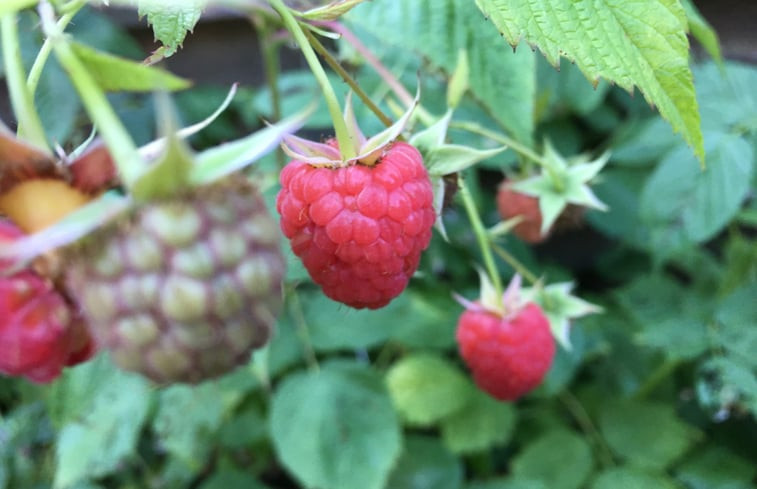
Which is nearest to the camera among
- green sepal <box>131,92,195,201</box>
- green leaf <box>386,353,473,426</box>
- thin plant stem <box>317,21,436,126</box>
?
green sepal <box>131,92,195,201</box>

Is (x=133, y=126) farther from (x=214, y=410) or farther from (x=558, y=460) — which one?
(x=558, y=460)

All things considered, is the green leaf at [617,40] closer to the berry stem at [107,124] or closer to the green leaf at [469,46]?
the green leaf at [469,46]

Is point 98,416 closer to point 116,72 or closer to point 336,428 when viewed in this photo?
point 336,428

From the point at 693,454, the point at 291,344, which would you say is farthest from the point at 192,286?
the point at 693,454

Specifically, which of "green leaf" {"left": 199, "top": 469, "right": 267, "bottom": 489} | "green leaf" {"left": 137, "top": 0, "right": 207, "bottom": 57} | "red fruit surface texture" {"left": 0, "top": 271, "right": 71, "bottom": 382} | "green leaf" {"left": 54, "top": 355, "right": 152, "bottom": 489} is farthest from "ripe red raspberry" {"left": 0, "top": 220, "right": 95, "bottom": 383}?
"green leaf" {"left": 199, "top": 469, "right": 267, "bottom": 489}

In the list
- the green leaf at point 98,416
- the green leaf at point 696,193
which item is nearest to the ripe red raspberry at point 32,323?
the green leaf at point 98,416

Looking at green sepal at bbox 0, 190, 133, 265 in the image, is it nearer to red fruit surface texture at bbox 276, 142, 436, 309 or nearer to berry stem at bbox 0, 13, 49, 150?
berry stem at bbox 0, 13, 49, 150
